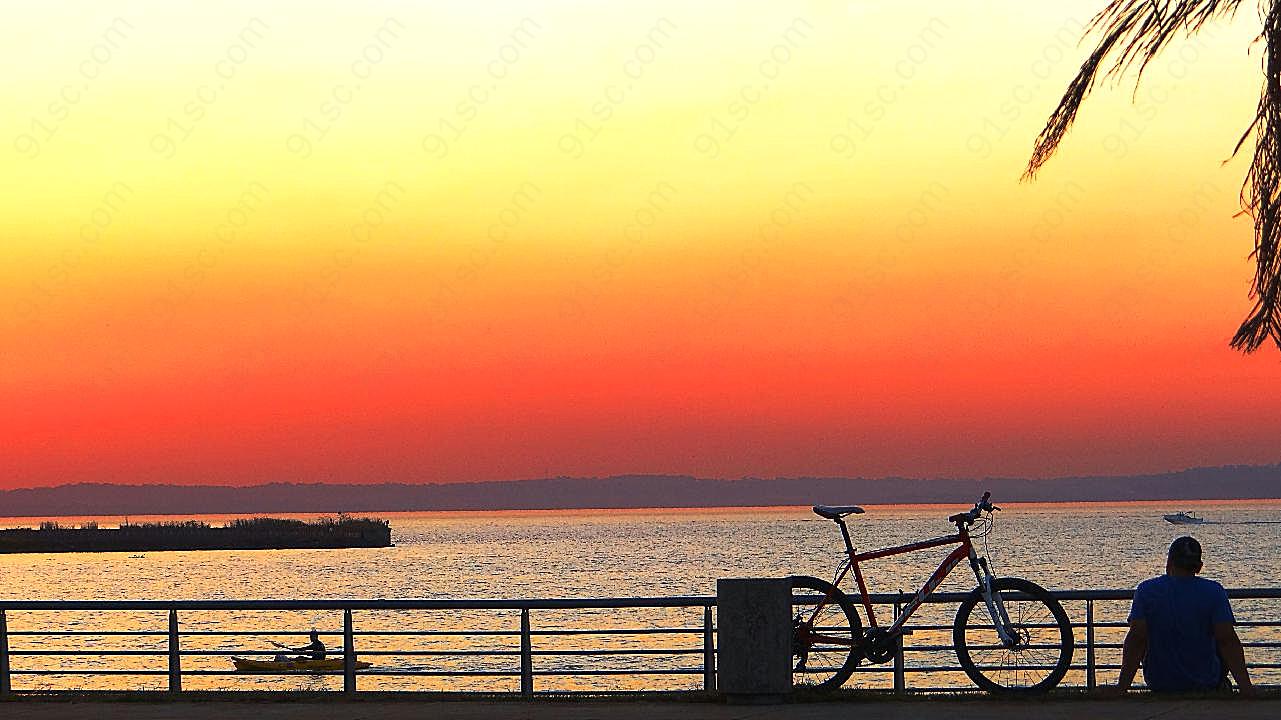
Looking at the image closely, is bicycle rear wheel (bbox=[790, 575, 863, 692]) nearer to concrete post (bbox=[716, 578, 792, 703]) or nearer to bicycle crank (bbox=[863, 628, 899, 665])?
bicycle crank (bbox=[863, 628, 899, 665])

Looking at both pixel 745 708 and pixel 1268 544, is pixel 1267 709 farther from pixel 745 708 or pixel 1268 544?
pixel 1268 544

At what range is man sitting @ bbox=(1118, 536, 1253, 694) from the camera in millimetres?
12195

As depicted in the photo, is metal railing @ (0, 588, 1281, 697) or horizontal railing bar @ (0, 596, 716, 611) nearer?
horizontal railing bar @ (0, 596, 716, 611)

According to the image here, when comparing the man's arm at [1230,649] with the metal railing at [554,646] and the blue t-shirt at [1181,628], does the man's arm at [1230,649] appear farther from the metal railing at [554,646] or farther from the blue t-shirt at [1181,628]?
the metal railing at [554,646]

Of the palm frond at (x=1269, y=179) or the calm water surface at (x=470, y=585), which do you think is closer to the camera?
the palm frond at (x=1269, y=179)

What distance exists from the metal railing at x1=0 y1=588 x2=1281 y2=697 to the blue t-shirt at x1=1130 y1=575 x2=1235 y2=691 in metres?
0.42

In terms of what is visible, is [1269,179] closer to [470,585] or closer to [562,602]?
[562,602]

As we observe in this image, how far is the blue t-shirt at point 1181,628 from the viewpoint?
40.0ft

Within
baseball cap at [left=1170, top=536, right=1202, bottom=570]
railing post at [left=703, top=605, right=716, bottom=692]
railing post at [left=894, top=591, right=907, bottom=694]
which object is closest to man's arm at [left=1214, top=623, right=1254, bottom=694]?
baseball cap at [left=1170, top=536, right=1202, bottom=570]

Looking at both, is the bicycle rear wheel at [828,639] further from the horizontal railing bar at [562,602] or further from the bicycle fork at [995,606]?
the bicycle fork at [995,606]

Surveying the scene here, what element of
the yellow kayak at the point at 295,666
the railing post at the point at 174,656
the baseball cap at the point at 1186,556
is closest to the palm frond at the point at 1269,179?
the baseball cap at the point at 1186,556

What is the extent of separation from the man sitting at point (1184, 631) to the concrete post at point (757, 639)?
2551mm

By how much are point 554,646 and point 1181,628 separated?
63.6m

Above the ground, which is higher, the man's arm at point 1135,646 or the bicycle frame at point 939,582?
the bicycle frame at point 939,582
